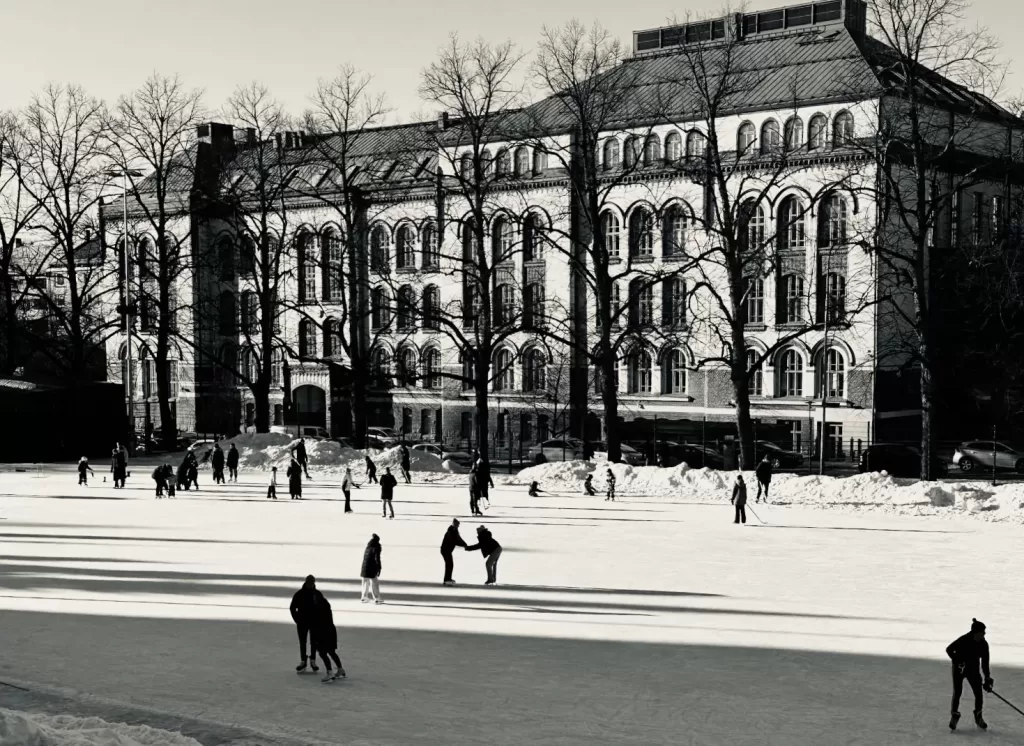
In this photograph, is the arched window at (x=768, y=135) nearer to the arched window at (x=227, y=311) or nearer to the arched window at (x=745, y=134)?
the arched window at (x=745, y=134)

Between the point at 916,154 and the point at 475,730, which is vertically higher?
the point at 916,154

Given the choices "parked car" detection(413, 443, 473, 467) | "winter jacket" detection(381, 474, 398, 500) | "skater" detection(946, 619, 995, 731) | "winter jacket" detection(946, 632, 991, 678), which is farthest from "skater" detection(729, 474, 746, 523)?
"parked car" detection(413, 443, 473, 467)

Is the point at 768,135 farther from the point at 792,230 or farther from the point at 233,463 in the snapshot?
the point at 233,463

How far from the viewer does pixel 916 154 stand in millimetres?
34812

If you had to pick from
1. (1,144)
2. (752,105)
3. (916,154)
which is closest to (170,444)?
(1,144)

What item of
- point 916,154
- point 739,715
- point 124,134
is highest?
point 124,134

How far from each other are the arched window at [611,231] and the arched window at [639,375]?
5714 mm

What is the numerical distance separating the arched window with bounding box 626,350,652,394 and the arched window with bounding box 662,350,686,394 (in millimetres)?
1004

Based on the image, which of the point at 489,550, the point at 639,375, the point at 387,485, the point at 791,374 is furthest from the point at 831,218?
the point at 489,550

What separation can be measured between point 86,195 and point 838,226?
1440 inches

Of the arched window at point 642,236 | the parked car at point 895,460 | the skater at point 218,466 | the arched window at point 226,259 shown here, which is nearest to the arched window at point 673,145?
the arched window at point 642,236

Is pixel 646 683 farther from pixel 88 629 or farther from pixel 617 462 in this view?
pixel 617 462

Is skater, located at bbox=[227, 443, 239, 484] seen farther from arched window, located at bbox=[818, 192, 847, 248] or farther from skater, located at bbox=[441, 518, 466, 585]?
arched window, located at bbox=[818, 192, 847, 248]

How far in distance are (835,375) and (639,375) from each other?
1093cm
